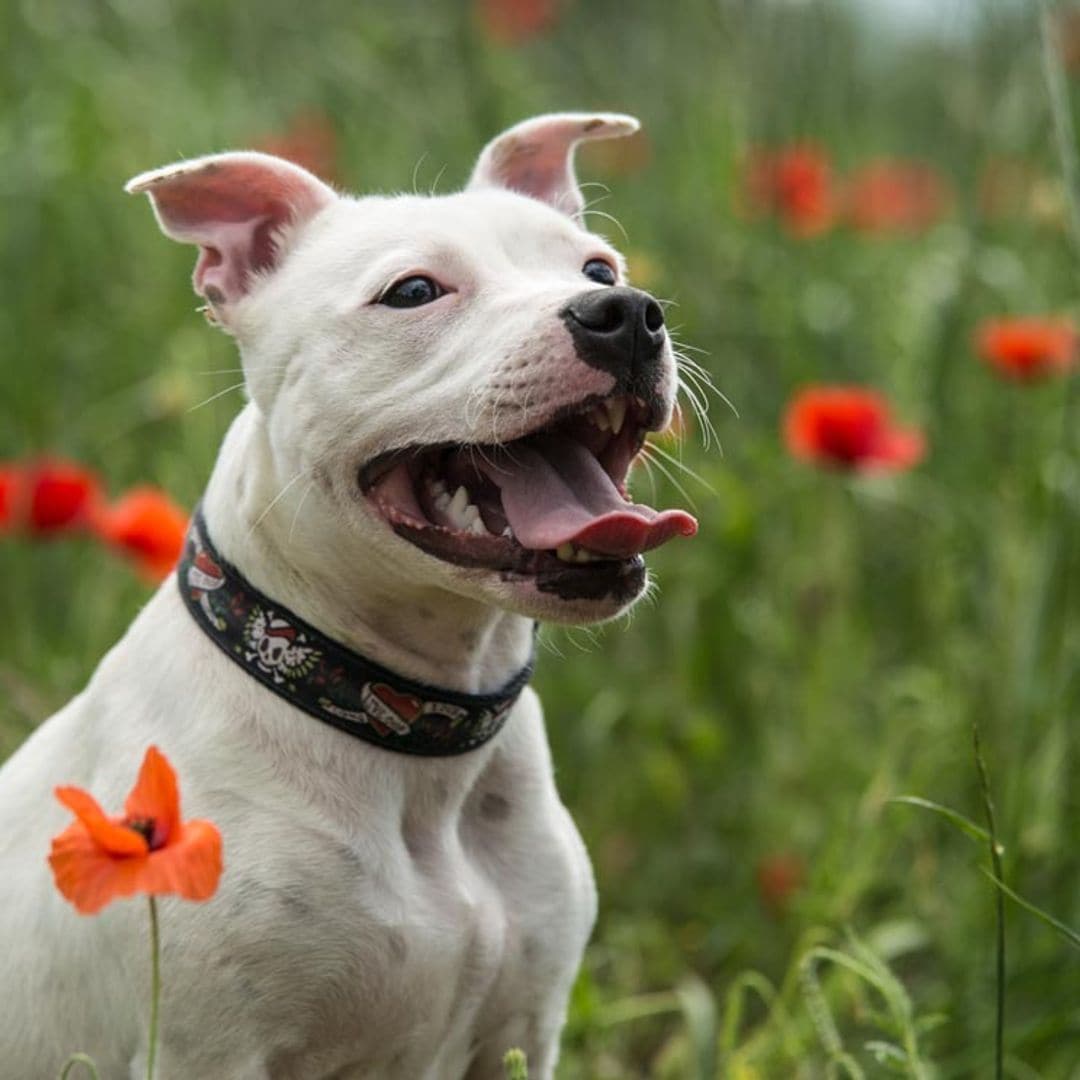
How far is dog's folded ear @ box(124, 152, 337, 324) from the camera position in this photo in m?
2.95

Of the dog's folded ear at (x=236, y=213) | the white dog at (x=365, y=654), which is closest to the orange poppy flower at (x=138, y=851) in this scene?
the white dog at (x=365, y=654)

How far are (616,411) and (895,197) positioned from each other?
456 centimetres

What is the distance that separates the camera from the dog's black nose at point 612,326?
2.55 meters

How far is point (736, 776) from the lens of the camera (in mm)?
4652

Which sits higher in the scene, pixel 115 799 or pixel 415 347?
pixel 415 347

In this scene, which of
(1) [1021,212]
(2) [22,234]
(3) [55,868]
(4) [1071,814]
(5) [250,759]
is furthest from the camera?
(1) [1021,212]

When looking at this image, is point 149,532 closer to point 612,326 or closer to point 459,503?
point 459,503

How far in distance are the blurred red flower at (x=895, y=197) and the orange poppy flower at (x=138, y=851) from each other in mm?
4417

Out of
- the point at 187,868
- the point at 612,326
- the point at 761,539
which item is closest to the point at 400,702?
the point at 612,326

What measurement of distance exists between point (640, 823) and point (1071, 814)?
104 cm

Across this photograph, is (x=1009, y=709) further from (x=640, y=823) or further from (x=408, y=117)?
(x=408, y=117)

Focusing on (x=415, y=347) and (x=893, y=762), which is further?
(x=893, y=762)

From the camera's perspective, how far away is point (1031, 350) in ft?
14.4

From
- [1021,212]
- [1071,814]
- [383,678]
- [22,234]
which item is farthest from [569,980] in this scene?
[1021,212]
